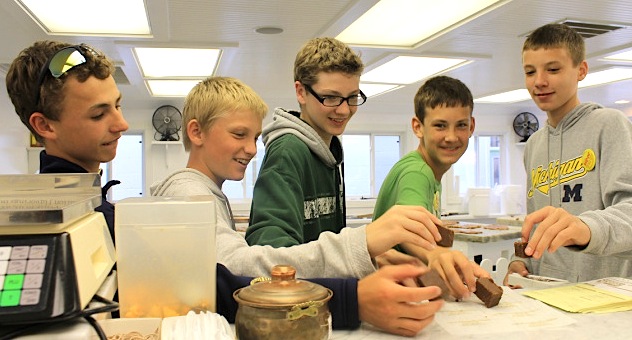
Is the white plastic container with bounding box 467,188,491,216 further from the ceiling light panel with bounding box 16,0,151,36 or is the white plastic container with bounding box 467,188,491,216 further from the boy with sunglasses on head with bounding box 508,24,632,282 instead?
the boy with sunglasses on head with bounding box 508,24,632,282

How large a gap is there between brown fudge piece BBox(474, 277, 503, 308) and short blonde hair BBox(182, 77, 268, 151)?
→ 85 cm

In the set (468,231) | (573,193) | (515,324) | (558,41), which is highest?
(558,41)

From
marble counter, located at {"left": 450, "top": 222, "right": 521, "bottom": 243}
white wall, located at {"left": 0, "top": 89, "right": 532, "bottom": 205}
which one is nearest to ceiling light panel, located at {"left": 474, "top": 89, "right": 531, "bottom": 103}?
white wall, located at {"left": 0, "top": 89, "right": 532, "bottom": 205}

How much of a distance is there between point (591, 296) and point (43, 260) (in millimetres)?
1186

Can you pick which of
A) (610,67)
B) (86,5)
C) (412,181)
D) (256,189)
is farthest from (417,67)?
(256,189)

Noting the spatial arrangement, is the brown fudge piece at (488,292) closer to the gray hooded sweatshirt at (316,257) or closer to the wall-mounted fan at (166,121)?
the gray hooded sweatshirt at (316,257)

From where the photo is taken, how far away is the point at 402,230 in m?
0.95

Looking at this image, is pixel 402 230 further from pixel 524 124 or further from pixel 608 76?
pixel 524 124

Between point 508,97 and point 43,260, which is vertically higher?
point 508,97

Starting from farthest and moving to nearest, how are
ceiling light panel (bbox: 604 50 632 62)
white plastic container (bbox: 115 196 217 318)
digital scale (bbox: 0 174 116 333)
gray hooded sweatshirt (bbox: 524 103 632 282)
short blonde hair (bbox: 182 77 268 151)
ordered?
1. ceiling light panel (bbox: 604 50 632 62)
2. gray hooded sweatshirt (bbox: 524 103 632 282)
3. short blonde hair (bbox: 182 77 268 151)
4. white plastic container (bbox: 115 196 217 318)
5. digital scale (bbox: 0 174 116 333)

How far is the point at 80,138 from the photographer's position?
1.31 meters

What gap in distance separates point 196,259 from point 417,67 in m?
4.80

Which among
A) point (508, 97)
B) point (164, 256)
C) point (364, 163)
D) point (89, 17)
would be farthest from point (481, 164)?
point (164, 256)

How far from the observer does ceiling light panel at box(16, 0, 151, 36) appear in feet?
10.5
